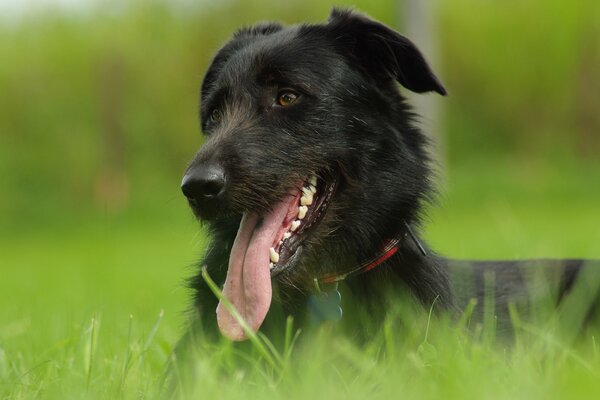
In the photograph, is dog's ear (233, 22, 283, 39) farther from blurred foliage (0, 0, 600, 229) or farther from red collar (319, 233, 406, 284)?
blurred foliage (0, 0, 600, 229)

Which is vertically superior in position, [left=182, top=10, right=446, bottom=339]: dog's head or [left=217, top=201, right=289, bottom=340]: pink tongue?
[left=182, top=10, right=446, bottom=339]: dog's head

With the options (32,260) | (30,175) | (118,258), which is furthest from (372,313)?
(30,175)

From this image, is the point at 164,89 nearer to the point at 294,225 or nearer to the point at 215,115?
the point at 215,115

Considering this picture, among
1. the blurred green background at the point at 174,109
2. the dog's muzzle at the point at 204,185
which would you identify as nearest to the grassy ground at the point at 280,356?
the dog's muzzle at the point at 204,185

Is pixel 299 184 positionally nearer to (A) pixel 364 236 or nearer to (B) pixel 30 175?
(A) pixel 364 236

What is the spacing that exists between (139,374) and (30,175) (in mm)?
21102

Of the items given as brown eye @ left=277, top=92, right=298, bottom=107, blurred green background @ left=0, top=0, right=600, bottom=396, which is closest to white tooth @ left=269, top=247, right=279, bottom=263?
brown eye @ left=277, top=92, right=298, bottom=107

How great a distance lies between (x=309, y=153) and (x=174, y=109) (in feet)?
69.0

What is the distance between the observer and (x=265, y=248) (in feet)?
12.8

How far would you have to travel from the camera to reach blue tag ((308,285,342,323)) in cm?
390

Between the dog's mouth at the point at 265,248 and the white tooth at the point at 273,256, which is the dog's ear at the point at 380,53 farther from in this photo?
the white tooth at the point at 273,256

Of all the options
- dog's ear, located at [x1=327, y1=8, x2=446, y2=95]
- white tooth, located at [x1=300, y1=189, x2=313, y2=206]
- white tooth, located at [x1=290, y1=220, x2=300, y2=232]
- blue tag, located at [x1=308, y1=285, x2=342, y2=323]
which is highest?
dog's ear, located at [x1=327, y1=8, x2=446, y2=95]

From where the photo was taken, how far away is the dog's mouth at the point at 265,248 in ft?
12.5

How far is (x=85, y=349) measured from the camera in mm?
3520
